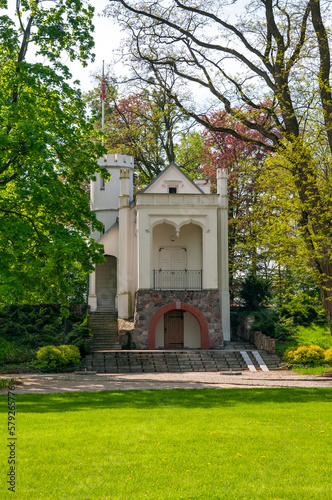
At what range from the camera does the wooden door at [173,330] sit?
30.3 m

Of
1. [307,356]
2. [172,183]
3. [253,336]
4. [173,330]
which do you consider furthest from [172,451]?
[172,183]

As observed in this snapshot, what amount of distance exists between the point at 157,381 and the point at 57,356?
5.83 m

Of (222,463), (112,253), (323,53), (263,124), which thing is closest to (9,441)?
(222,463)

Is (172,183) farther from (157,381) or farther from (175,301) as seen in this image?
(157,381)

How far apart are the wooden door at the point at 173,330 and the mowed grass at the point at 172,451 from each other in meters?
17.2

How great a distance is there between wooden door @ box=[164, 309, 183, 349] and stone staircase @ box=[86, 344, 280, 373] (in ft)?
12.9

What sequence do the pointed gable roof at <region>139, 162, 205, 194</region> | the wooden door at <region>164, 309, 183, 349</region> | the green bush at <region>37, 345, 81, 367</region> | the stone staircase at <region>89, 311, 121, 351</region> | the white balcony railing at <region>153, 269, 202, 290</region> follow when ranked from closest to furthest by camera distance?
the green bush at <region>37, 345, 81, 367</region> → the stone staircase at <region>89, 311, 121, 351</region> → the wooden door at <region>164, 309, 183, 349</region> → the white balcony railing at <region>153, 269, 202, 290</region> → the pointed gable roof at <region>139, 162, 205, 194</region>

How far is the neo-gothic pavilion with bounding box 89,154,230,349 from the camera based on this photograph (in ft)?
94.1

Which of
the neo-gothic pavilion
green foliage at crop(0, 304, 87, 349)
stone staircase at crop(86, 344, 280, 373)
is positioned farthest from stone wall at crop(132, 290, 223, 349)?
green foliage at crop(0, 304, 87, 349)

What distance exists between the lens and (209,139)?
125 feet

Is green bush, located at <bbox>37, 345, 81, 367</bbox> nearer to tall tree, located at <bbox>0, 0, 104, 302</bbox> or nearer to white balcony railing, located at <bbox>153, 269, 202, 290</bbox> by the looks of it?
tall tree, located at <bbox>0, 0, 104, 302</bbox>

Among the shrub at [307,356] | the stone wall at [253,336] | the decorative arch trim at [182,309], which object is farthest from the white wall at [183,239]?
the shrub at [307,356]

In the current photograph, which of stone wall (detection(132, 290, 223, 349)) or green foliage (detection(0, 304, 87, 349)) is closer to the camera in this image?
green foliage (detection(0, 304, 87, 349))

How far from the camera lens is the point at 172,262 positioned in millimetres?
31656
